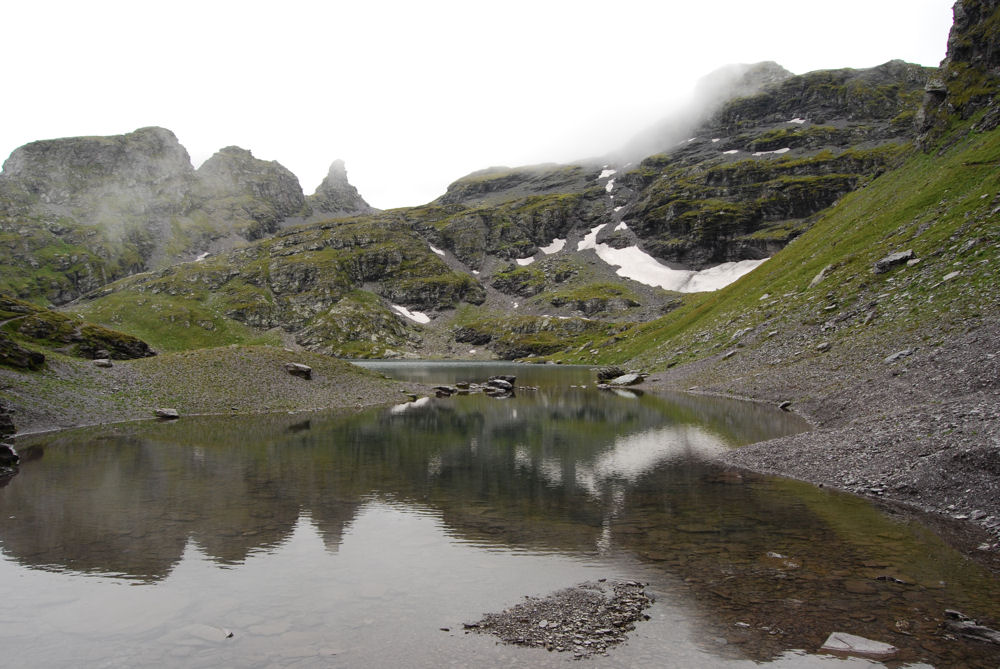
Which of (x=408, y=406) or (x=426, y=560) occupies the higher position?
(x=426, y=560)

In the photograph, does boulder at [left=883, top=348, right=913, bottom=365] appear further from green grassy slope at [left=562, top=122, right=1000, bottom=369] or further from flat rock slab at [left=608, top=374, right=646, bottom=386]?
flat rock slab at [left=608, top=374, right=646, bottom=386]

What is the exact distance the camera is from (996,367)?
31984mm

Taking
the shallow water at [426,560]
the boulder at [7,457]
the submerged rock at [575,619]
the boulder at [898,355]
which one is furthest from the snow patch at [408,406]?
the boulder at [898,355]

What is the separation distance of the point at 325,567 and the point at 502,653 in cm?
870

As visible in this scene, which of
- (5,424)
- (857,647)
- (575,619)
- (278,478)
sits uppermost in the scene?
(857,647)

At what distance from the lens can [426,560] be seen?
20125 millimetres

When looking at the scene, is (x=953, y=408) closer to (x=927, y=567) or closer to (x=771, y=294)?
(x=927, y=567)

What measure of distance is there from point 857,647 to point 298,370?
7349 cm

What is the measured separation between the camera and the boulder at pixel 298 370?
75.4m

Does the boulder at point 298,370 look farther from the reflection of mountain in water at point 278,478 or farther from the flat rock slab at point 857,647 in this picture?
the flat rock slab at point 857,647

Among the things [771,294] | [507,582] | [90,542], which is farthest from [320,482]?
[771,294]

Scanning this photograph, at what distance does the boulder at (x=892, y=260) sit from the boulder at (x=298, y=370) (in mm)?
82009

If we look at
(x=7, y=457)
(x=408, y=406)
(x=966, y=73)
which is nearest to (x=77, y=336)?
(x=7, y=457)

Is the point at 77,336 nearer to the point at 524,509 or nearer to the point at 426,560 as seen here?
the point at 524,509
